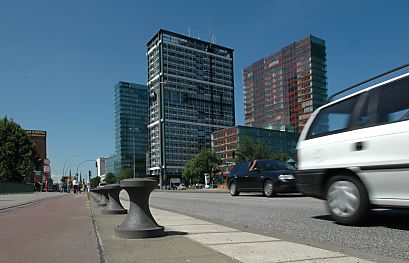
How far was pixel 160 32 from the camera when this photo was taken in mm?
143000

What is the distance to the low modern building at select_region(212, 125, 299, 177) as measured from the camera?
131m

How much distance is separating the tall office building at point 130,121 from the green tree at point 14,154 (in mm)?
96348

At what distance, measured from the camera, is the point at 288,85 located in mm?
165125

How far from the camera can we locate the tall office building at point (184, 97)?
142 m

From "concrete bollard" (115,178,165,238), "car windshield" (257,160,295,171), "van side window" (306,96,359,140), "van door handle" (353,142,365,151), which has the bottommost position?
"concrete bollard" (115,178,165,238)

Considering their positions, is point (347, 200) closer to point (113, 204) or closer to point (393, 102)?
point (393, 102)

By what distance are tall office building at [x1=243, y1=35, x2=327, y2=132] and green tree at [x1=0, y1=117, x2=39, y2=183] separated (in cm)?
10208

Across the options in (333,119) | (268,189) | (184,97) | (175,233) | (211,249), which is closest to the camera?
(211,249)

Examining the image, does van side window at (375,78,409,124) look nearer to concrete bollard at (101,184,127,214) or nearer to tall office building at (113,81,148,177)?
concrete bollard at (101,184,127,214)

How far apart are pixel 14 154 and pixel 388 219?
5996 centimetres

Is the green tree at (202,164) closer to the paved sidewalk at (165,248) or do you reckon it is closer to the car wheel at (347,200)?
the car wheel at (347,200)

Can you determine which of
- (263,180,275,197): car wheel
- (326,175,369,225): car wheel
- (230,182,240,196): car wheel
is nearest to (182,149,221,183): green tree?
(230,182,240,196): car wheel

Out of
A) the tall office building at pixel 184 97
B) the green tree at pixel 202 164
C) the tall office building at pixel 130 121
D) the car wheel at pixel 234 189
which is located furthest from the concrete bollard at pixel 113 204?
the tall office building at pixel 130 121

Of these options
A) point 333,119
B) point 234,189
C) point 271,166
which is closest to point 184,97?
point 234,189
